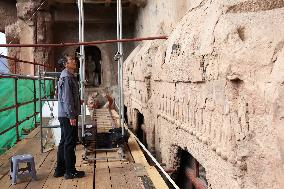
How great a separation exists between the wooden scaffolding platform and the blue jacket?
0.81 m

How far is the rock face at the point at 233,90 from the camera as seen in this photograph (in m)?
2.08

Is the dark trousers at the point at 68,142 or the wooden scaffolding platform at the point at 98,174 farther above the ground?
the dark trousers at the point at 68,142

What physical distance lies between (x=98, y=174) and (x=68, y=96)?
1094mm

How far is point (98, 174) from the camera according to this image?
4.32 m

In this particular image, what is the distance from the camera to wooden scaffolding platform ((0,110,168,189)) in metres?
3.88

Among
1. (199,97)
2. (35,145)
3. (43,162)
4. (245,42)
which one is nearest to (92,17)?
(35,145)

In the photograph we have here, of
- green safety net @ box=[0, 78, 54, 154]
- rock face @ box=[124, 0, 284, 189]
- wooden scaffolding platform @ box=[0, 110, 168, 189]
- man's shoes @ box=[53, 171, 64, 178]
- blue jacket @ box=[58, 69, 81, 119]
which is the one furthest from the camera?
green safety net @ box=[0, 78, 54, 154]

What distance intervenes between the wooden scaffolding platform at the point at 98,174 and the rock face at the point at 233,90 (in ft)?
2.10

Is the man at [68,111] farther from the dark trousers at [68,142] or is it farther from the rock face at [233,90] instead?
the rock face at [233,90]

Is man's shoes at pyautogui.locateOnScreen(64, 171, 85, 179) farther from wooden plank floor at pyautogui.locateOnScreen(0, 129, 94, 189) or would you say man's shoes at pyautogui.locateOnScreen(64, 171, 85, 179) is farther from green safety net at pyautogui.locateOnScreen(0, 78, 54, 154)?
green safety net at pyautogui.locateOnScreen(0, 78, 54, 154)

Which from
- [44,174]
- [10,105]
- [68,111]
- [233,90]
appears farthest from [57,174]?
[10,105]

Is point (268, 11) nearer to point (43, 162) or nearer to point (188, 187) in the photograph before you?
point (188, 187)

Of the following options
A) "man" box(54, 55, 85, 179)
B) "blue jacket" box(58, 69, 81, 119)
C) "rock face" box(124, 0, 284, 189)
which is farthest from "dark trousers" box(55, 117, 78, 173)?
"rock face" box(124, 0, 284, 189)

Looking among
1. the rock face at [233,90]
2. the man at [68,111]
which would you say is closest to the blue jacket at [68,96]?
the man at [68,111]
